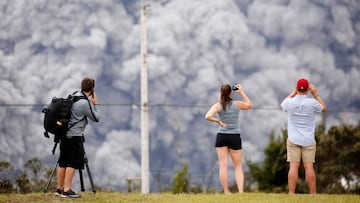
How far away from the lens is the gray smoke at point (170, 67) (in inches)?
1206

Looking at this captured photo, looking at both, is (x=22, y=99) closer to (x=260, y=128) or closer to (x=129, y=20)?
(x=129, y=20)

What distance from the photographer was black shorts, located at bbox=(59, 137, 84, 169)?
34.0ft

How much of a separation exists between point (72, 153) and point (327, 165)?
61.3ft

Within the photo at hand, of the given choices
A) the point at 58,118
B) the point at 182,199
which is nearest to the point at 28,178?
the point at 58,118

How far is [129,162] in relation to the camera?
1302 inches

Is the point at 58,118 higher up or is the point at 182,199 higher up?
the point at 58,118

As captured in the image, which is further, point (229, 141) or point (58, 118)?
point (229, 141)

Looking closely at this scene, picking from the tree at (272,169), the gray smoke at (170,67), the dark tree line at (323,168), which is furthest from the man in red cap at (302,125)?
the gray smoke at (170,67)

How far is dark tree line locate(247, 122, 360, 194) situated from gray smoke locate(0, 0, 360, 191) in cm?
233

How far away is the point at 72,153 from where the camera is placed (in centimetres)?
1037

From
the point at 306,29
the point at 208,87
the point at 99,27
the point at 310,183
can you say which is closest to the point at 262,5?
the point at 306,29

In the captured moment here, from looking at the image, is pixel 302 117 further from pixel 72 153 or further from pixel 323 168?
pixel 323 168

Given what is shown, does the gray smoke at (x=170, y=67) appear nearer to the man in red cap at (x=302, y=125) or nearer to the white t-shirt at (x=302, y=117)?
the man in red cap at (x=302, y=125)

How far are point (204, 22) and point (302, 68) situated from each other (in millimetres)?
6382
